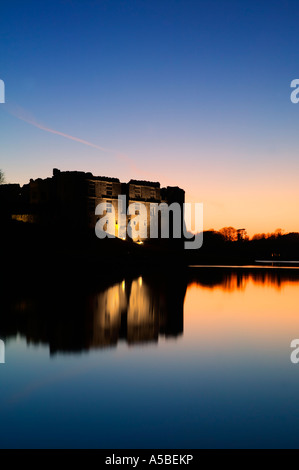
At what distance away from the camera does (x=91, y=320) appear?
11883 mm

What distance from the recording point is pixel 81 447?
4.17m

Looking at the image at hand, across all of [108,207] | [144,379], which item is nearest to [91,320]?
[144,379]

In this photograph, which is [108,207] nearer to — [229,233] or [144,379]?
[144,379]

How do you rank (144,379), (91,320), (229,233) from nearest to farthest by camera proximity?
1. (144,379)
2. (91,320)
3. (229,233)

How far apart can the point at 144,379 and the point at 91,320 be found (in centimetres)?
549

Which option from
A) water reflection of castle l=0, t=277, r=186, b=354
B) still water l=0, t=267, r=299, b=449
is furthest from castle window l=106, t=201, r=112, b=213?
still water l=0, t=267, r=299, b=449

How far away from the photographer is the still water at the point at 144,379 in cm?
455

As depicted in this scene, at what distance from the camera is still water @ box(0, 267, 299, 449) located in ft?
14.9

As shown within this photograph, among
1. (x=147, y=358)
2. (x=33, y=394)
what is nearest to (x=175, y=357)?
(x=147, y=358)

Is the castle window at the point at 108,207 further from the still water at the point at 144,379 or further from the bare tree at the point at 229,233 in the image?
the bare tree at the point at 229,233

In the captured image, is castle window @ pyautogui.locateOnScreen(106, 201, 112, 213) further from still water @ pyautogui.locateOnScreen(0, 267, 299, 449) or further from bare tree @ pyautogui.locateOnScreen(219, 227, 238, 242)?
bare tree @ pyautogui.locateOnScreen(219, 227, 238, 242)

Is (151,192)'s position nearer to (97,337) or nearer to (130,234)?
(130,234)

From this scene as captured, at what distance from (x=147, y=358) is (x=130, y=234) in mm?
53092

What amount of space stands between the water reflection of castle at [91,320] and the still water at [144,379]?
0.04 m
